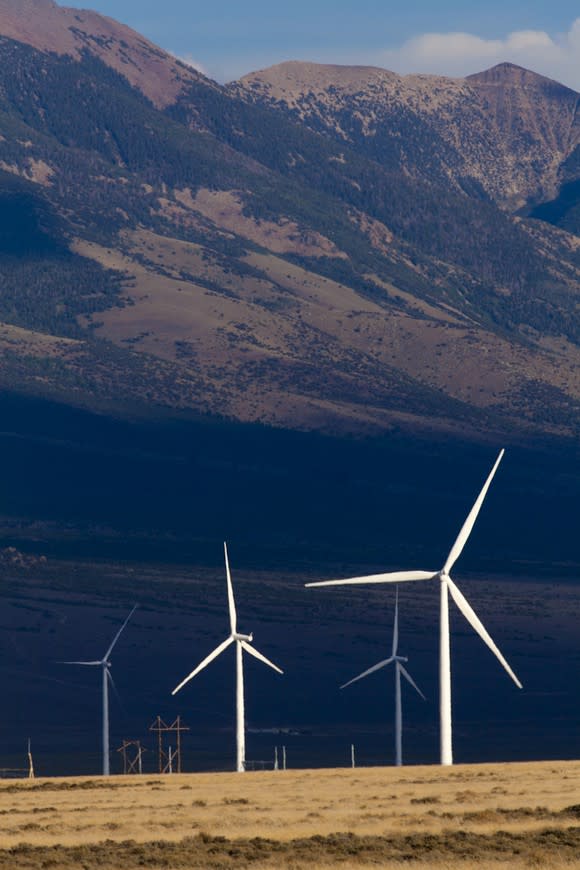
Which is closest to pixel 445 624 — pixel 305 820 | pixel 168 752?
pixel 305 820

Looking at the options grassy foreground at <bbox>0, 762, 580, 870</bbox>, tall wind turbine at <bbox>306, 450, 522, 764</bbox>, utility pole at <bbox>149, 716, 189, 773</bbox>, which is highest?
tall wind turbine at <bbox>306, 450, 522, 764</bbox>

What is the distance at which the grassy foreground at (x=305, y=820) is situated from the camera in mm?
53562

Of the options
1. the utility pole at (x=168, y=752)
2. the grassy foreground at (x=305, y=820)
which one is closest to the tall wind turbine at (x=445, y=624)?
the grassy foreground at (x=305, y=820)

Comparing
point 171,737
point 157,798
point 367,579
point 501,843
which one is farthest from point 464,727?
point 501,843

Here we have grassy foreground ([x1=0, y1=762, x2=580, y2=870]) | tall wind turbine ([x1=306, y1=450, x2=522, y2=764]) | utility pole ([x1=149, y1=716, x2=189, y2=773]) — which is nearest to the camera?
grassy foreground ([x1=0, y1=762, x2=580, y2=870])

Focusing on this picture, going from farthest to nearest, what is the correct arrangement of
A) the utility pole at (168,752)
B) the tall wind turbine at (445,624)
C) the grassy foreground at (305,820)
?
1. the utility pole at (168,752)
2. the tall wind turbine at (445,624)
3. the grassy foreground at (305,820)

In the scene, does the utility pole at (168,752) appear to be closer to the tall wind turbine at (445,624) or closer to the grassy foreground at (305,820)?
the tall wind turbine at (445,624)

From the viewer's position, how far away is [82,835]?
5900 centimetres

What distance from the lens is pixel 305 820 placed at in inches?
2398

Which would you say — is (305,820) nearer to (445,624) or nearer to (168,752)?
(445,624)

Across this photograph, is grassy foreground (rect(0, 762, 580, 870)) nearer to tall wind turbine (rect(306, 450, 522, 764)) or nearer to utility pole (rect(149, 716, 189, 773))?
tall wind turbine (rect(306, 450, 522, 764))

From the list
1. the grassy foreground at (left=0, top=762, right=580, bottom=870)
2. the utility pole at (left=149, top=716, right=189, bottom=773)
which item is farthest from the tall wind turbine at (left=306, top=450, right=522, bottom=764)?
the utility pole at (left=149, top=716, right=189, bottom=773)

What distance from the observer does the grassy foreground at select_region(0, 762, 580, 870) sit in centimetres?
5356

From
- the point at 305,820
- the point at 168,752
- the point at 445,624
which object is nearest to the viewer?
the point at 305,820
